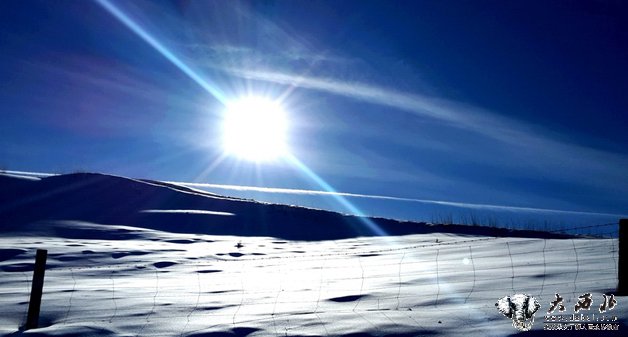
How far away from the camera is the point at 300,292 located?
8.06 m

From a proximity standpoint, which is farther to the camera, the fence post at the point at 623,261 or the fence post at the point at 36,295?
the fence post at the point at 36,295

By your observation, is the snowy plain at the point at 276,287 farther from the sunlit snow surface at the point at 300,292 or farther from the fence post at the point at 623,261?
the fence post at the point at 623,261

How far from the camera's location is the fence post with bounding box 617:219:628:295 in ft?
17.5

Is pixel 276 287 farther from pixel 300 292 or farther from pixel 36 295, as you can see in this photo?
pixel 36 295

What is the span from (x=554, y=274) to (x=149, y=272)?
858 cm

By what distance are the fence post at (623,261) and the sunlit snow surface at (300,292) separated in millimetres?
263

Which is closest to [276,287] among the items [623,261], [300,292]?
[300,292]

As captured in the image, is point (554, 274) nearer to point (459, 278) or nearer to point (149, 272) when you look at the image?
point (459, 278)

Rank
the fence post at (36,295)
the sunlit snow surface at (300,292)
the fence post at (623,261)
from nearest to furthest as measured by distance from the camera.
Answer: the fence post at (623,261) < the sunlit snow surface at (300,292) < the fence post at (36,295)

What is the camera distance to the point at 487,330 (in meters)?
4.74

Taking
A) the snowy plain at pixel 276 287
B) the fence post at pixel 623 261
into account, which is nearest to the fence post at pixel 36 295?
the snowy plain at pixel 276 287

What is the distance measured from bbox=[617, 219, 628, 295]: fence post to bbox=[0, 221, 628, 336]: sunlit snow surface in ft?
0.86

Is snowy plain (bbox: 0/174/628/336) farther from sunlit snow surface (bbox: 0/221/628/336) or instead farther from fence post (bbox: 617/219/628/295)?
fence post (bbox: 617/219/628/295)

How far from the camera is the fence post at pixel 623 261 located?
533cm
